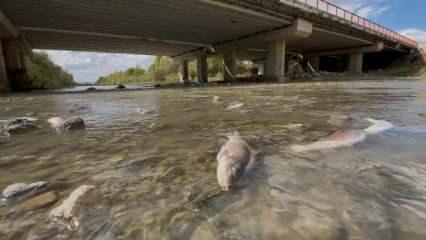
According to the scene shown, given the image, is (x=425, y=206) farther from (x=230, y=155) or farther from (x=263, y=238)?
(x=230, y=155)

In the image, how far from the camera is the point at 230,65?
27406 millimetres

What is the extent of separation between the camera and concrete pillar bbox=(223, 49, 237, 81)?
26.8 m

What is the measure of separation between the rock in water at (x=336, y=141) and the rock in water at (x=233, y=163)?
49 cm

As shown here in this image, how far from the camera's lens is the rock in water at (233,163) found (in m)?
1.62

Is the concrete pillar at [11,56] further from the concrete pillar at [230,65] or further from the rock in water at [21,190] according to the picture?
the rock in water at [21,190]

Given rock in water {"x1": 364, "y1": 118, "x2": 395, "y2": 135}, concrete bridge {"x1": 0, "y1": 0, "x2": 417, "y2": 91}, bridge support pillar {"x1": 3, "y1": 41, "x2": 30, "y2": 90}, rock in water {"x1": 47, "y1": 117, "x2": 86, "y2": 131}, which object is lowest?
rock in water {"x1": 364, "y1": 118, "x2": 395, "y2": 135}

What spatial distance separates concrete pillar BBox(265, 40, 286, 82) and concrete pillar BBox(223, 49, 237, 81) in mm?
5595

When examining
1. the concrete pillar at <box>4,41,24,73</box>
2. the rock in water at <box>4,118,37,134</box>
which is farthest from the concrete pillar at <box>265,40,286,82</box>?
the rock in water at <box>4,118,37,134</box>

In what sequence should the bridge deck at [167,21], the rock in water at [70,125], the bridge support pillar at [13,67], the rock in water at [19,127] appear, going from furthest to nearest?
1. the bridge support pillar at [13,67]
2. the bridge deck at [167,21]
3. the rock in water at [70,125]
4. the rock in water at [19,127]

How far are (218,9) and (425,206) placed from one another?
50.6ft

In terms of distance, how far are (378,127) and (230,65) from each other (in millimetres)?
25145

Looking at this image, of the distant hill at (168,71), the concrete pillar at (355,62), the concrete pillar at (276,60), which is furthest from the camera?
the distant hill at (168,71)

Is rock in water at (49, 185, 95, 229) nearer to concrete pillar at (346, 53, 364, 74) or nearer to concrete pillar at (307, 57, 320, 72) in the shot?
concrete pillar at (346, 53, 364, 74)

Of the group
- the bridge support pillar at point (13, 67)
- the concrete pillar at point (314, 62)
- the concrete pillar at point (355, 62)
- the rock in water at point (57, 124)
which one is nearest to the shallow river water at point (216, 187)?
the rock in water at point (57, 124)
